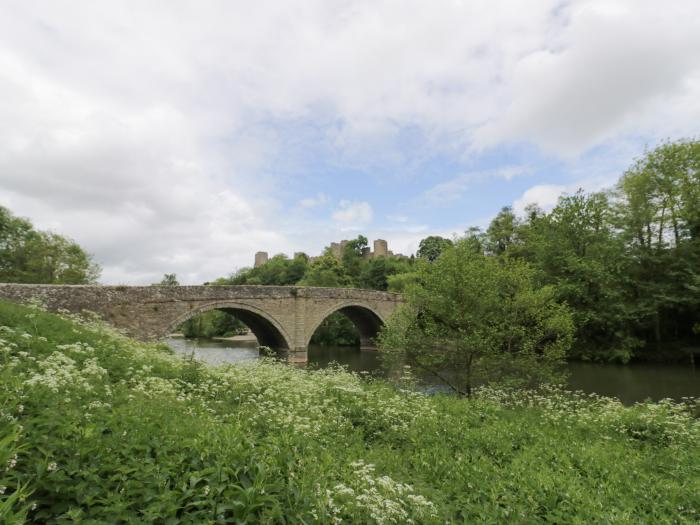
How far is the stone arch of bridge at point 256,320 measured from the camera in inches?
732

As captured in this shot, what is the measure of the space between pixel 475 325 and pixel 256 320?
1595 cm

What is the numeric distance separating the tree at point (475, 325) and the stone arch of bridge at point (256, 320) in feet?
35.2

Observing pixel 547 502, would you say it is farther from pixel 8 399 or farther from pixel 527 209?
pixel 527 209

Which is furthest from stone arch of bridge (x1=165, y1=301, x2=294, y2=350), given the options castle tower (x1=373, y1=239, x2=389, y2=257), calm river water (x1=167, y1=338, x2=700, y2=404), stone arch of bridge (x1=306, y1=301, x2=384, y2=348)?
castle tower (x1=373, y1=239, x2=389, y2=257)

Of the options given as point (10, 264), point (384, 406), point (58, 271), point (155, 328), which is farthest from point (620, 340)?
point (10, 264)

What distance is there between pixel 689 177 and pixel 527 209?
46.7 feet

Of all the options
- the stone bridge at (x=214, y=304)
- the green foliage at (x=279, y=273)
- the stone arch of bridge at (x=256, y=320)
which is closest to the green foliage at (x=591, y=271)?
the stone bridge at (x=214, y=304)

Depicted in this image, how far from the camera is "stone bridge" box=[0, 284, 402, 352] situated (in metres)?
14.2

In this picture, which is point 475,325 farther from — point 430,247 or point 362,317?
point 430,247

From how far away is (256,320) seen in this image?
77.2 ft

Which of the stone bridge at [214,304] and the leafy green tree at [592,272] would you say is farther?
the leafy green tree at [592,272]

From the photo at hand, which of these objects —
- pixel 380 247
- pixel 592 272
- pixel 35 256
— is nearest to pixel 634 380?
pixel 592 272

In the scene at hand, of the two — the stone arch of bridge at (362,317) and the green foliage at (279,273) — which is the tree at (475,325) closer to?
the stone arch of bridge at (362,317)

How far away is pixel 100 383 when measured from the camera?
4219 millimetres
